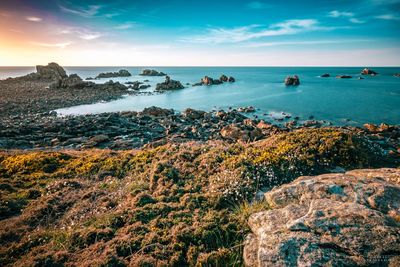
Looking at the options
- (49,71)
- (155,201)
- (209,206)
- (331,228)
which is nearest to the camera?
(331,228)

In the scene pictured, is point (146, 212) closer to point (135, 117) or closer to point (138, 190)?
point (138, 190)

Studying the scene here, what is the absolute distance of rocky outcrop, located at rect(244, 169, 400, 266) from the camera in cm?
419

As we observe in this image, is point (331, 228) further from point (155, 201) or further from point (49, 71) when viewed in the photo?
point (49, 71)

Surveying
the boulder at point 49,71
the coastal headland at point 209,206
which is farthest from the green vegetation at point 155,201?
the boulder at point 49,71

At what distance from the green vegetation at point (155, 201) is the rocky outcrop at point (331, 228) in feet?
2.70

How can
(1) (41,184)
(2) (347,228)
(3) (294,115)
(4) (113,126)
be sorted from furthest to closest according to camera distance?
(3) (294,115), (4) (113,126), (1) (41,184), (2) (347,228)

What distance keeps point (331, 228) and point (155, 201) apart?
5885 millimetres

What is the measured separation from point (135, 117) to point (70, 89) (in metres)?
50.0

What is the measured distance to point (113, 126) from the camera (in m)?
33.2

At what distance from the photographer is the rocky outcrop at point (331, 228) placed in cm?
419

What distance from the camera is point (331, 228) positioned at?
473 centimetres

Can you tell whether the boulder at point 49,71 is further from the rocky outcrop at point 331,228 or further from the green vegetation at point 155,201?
the rocky outcrop at point 331,228

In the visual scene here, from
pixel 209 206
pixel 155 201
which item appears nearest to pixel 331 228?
pixel 209 206

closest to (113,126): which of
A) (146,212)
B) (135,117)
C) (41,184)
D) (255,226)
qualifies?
(135,117)
